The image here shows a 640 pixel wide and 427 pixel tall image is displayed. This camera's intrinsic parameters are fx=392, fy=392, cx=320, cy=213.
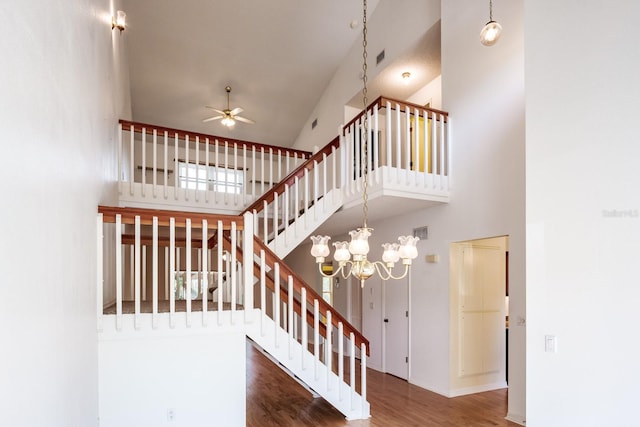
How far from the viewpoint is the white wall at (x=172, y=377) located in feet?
10.3

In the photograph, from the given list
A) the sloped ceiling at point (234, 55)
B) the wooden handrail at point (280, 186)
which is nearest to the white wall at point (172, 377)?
the wooden handrail at point (280, 186)

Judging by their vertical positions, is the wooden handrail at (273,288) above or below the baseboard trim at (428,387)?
above

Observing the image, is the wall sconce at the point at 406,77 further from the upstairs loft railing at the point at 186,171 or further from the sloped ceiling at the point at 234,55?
the upstairs loft railing at the point at 186,171

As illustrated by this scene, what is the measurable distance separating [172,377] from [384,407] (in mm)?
2574

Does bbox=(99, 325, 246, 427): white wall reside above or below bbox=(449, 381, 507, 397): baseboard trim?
above

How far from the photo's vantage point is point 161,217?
339 centimetres

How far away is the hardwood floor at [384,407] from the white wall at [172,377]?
0.86 meters

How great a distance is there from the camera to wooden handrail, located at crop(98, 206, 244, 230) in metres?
3.24

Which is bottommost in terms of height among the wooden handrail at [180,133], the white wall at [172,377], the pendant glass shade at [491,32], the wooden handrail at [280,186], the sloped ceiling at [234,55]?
the white wall at [172,377]

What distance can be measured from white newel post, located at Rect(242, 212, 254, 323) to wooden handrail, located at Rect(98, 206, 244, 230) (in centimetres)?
7
